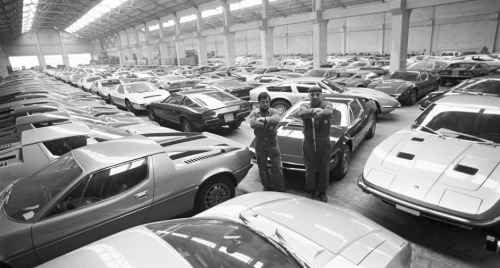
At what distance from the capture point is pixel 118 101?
12.6 metres

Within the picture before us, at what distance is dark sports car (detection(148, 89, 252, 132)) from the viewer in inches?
301

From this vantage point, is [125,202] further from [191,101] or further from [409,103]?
[409,103]

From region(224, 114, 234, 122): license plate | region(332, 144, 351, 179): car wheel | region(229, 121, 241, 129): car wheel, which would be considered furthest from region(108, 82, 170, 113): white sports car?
region(332, 144, 351, 179): car wheel

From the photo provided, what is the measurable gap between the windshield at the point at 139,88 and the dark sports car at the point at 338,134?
801cm

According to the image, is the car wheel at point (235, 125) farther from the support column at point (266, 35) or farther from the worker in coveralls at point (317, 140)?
the support column at point (266, 35)

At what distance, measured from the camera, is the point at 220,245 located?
1871 mm

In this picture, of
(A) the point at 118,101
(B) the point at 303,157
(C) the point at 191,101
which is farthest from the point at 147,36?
(B) the point at 303,157

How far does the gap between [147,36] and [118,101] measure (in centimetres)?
3420

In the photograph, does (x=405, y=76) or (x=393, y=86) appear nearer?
(x=393, y=86)

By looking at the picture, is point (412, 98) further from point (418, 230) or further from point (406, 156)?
point (418, 230)

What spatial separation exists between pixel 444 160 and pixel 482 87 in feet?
21.8

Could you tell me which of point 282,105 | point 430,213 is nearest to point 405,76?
point 282,105

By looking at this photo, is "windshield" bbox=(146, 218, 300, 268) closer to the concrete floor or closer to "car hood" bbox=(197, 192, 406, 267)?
"car hood" bbox=(197, 192, 406, 267)

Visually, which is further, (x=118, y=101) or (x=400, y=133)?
(x=118, y=101)
